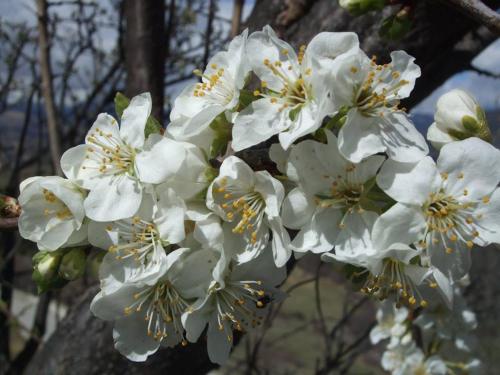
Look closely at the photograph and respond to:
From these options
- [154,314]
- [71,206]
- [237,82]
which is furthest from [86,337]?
[237,82]

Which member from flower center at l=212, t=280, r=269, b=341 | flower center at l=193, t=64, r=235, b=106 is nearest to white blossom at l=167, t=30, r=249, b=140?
flower center at l=193, t=64, r=235, b=106

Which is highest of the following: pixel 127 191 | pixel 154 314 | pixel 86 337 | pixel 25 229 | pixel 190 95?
pixel 190 95

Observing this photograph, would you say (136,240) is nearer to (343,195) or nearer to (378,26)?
(343,195)

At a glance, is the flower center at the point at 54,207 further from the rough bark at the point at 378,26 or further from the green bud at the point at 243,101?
the rough bark at the point at 378,26

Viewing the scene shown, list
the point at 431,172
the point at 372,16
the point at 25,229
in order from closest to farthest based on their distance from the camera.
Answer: the point at 431,172 → the point at 25,229 → the point at 372,16

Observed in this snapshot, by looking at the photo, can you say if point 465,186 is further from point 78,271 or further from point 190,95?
point 78,271

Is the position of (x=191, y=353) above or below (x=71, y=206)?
below
